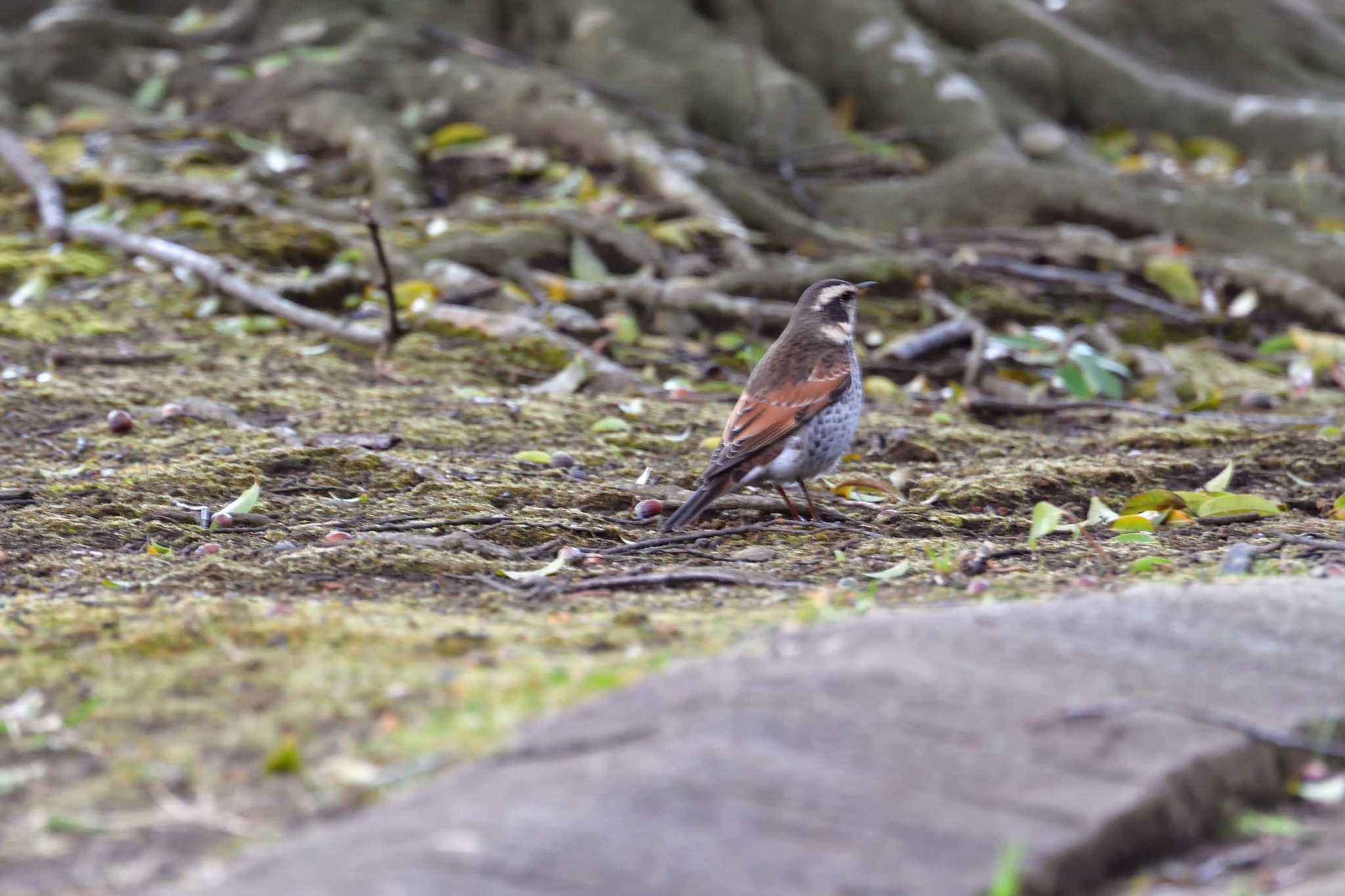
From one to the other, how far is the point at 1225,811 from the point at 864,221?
764 centimetres

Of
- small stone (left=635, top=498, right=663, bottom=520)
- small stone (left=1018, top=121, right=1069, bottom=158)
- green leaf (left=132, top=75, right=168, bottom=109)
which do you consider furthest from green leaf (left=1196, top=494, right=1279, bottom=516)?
green leaf (left=132, top=75, right=168, bottom=109)

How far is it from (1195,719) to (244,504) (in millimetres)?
3144

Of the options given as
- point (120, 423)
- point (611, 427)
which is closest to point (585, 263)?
point (611, 427)

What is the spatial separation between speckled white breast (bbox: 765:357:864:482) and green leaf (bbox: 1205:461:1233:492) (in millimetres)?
1313

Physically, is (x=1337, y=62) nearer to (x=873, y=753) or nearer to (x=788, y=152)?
(x=788, y=152)

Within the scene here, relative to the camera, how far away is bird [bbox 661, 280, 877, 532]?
5027mm

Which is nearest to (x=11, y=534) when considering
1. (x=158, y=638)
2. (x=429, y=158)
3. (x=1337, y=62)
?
(x=158, y=638)

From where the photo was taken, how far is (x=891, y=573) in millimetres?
4219

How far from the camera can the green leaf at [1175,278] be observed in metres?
8.90

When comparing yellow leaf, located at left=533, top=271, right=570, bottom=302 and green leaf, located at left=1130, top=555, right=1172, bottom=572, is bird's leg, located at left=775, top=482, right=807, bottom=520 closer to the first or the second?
green leaf, located at left=1130, top=555, right=1172, bottom=572

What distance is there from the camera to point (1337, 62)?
41.0 ft

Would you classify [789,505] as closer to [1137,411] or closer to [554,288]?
[1137,411]

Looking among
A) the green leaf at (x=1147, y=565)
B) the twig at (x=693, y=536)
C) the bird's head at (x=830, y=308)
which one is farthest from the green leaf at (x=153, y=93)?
the green leaf at (x=1147, y=565)

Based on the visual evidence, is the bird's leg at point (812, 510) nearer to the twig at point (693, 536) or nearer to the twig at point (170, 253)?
the twig at point (693, 536)
